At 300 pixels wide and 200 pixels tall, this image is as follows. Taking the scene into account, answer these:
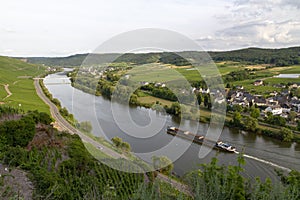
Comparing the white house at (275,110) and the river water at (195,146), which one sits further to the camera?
the white house at (275,110)

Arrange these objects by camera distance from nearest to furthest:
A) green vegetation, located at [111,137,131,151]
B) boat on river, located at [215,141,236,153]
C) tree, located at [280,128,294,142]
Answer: green vegetation, located at [111,137,131,151] < boat on river, located at [215,141,236,153] < tree, located at [280,128,294,142]

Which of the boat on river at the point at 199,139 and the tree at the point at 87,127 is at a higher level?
the tree at the point at 87,127

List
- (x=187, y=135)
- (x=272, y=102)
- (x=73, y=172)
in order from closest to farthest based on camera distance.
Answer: (x=73, y=172)
(x=187, y=135)
(x=272, y=102)

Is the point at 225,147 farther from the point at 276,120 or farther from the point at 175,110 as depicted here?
the point at 175,110

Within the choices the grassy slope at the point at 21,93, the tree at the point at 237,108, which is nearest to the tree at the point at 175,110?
the tree at the point at 237,108

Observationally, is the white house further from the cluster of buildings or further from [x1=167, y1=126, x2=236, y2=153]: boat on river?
[x1=167, y1=126, x2=236, y2=153]: boat on river

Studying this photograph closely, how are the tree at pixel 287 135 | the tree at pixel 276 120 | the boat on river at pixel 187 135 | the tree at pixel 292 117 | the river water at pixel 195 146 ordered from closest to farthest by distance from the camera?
1. the river water at pixel 195 146
2. the boat on river at pixel 187 135
3. the tree at pixel 287 135
4. the tree at pixel 276 120
5. the tree at pixel 292 117

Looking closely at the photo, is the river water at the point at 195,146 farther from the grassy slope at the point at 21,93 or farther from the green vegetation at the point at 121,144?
the grassy slope at the point at 21,93

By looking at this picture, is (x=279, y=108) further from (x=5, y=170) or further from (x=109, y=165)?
(x=5, y=170)

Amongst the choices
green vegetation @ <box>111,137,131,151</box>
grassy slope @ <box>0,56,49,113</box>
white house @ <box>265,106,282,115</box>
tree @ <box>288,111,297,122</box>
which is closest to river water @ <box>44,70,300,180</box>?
green vegetation @ <box>111,137,131,151</box>

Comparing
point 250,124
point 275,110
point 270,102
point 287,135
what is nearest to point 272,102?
point 270,102

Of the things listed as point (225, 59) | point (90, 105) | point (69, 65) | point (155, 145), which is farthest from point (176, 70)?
point (69, 65)

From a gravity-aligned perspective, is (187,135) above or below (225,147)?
above
